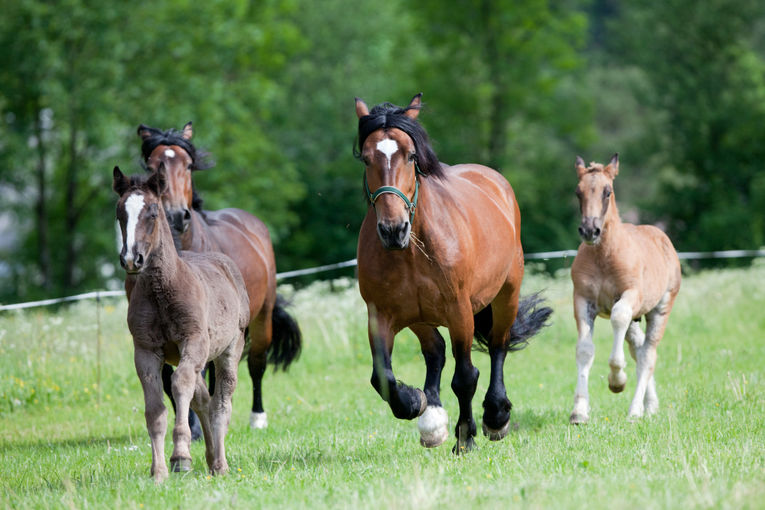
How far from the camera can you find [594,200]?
8109mm

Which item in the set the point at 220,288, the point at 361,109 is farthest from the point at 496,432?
the point at 361,109

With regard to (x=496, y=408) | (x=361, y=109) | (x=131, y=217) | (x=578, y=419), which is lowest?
(x=578, y=419)

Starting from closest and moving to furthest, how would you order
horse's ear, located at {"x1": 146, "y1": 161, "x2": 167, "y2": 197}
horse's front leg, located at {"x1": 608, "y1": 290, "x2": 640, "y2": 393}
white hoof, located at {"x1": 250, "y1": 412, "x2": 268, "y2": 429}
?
horse's ear, located at {"x1": 146, "y1": 161, "x2": 167, "y2": 197}, horse's front leg, located at {"x1": 608, "y1": 290, "x2": 640, "y2": 393}, white hoof, located at {"x1": 250, "y1": 412, "x2": 268, "y2": 429}

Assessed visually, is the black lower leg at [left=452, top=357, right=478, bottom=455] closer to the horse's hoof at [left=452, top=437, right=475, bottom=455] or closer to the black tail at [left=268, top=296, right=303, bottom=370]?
the horse's hoof at [left=452, top=437, right=475, bottom=455]

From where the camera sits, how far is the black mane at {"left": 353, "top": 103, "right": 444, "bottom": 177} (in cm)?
594

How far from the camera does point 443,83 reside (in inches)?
1232

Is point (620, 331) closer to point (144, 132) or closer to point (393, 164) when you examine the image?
point (393, 164)

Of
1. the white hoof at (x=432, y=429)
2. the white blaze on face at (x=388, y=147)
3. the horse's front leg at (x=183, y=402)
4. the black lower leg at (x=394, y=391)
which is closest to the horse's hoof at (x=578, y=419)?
the white hoof at (x=432, y=429)

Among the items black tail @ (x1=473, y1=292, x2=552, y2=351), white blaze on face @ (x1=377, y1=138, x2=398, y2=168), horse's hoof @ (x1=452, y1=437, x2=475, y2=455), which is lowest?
horse's hoof @ (x1=452, y1=437, x2=475, y2=455)

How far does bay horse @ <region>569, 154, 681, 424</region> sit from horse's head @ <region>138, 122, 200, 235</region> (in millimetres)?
3444

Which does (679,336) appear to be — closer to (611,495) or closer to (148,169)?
(148,169)

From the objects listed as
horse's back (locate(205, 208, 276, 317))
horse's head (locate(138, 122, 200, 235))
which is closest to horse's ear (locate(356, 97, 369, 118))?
horse's head (locate(138, 122, 200, 235))

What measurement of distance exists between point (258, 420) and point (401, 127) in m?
4.22

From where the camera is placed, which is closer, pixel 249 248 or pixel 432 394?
pixel 432 394
